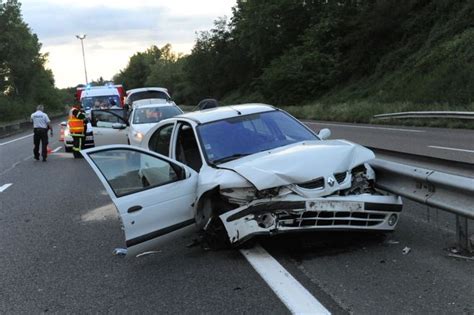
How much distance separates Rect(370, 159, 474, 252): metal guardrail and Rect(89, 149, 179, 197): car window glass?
223 cm

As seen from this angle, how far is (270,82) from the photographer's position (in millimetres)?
50062

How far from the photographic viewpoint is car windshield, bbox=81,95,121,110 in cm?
2422

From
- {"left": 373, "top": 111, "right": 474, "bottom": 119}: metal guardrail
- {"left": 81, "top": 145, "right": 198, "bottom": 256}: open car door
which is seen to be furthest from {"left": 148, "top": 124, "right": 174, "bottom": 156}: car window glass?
{"left": 373, "top": 111, "right": 474, "bottom": 119}: metal guardrail

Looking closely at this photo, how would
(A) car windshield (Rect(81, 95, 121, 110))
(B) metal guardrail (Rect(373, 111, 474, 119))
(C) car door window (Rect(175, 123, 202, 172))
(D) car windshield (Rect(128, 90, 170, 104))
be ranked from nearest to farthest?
1. (C) car door window (Rect(175, 123, 202, 172))
2. (B) metal guardrail (Rect(373, 111, 474, 119))
3. (D) car windshield (Rect(128, 90, 170, 104))
4. (A) car windshield (Rect(81, 95, 121, 110))

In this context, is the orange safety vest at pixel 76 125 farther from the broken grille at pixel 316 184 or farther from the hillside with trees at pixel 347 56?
the hillside with trees at pixel 347 56

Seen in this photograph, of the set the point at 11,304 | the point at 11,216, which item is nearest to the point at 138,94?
the point at 11,216

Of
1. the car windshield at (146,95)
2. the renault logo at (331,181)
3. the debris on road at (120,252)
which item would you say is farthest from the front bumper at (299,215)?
the car windshield at (146,95)

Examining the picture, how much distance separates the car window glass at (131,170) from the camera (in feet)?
17.1

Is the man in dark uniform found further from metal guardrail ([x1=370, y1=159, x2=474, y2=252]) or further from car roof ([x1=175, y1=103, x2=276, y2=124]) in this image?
metal guardrail ([x1=370, y1=159, x2=474, y2=252])

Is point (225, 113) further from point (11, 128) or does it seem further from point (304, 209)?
point (11, 128)

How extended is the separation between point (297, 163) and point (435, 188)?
52.1 inches

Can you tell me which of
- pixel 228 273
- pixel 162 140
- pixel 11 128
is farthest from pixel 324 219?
pixel 11 128

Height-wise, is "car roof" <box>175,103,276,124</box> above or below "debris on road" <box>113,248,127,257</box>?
above

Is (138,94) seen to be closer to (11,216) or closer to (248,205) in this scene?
(11,216)
